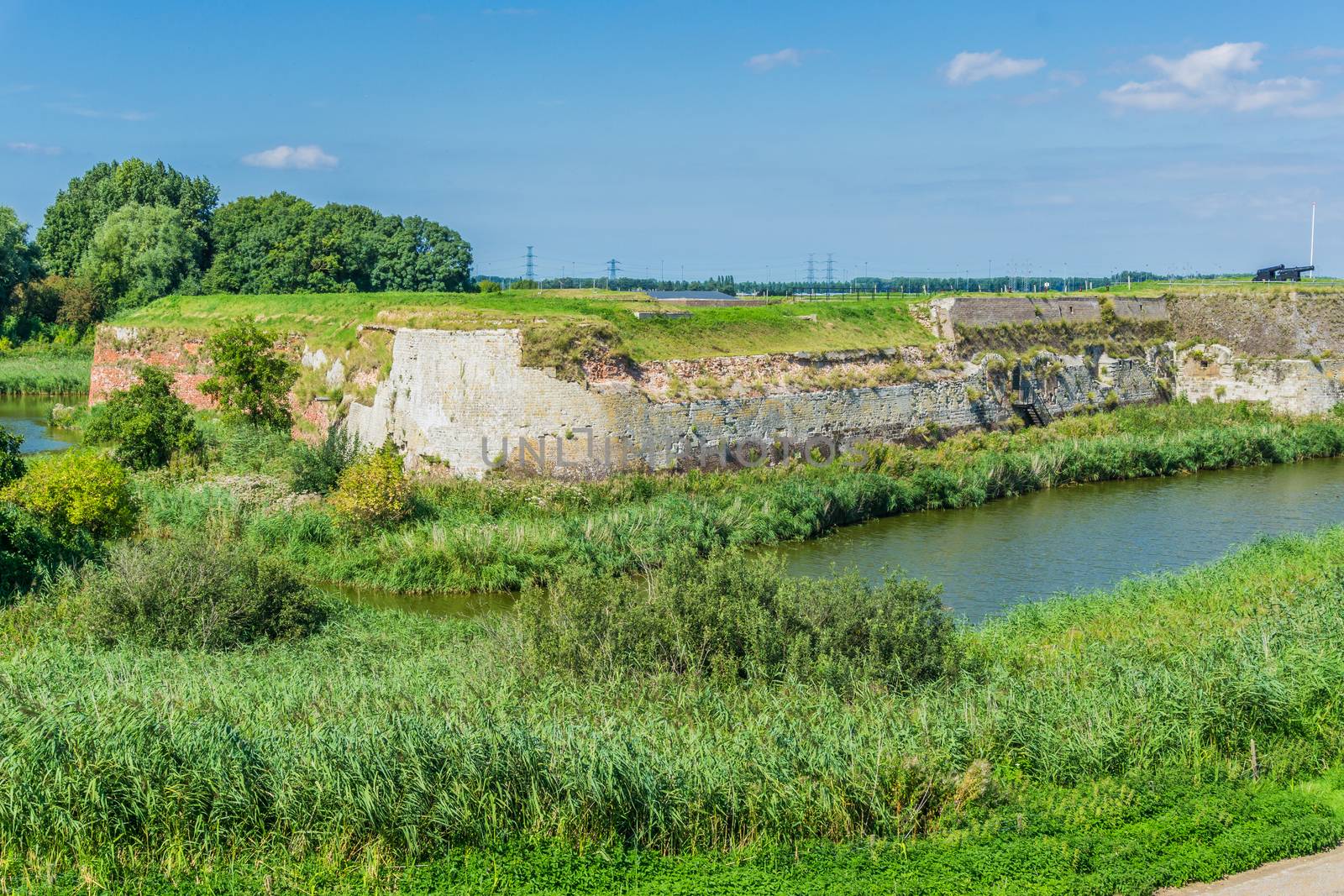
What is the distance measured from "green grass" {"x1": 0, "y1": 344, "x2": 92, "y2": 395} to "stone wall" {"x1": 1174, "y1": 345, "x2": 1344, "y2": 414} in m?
36.9

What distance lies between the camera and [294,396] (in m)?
27.6

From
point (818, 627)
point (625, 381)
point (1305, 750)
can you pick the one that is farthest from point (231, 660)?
point (625, 381)

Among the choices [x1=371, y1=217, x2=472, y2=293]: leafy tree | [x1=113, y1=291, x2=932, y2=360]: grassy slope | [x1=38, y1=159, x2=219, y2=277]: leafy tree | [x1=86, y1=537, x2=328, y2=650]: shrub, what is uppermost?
[x1=38, y1=159, x2=219, y2=277]: leafy tree

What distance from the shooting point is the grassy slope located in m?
24.1

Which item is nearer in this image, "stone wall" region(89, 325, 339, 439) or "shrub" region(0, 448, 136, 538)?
"shrub" region(0, 448, 136, 538)

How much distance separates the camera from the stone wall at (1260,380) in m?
32.3

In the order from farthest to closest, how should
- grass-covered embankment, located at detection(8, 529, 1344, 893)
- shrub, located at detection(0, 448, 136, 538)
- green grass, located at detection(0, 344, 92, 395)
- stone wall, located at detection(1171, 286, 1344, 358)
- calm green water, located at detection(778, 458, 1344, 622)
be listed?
1. green grass, located at detection(0, 344, 92, 395)
2. stone wall, located at detection(1171, 286, 1344, 358)
3. calm green water, located at detection(778, 458, 1344, 622)
4. shrub, located at detection(0, 448, 136, 538)
5. grass-covered embankment, located at detection(8, 529, 1344, 893)

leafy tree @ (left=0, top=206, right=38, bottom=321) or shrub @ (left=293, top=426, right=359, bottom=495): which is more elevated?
leafy tree @ (left=0, top=206, right=38, bottom=321)

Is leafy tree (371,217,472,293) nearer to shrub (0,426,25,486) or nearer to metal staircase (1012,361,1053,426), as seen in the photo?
metal staircase (1012,361,1053,426)

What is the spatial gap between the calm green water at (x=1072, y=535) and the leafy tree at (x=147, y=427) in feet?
41.3

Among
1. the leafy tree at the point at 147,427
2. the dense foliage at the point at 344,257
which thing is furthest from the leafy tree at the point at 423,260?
the leafy tree at the point at 147,427

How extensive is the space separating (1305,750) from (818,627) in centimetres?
400

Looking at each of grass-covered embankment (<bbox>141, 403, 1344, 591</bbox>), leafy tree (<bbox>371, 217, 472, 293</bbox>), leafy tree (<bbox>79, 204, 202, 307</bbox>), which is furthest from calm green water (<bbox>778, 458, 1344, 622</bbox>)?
leafy tree (<bbox>79, 204, 202, 307</bbox>)

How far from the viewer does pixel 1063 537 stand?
1981cm
